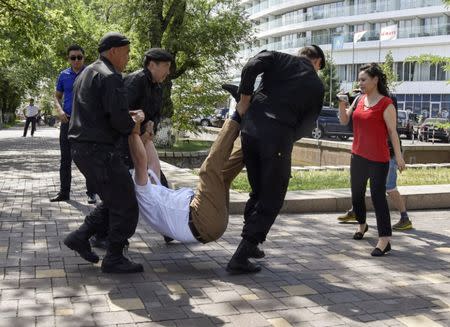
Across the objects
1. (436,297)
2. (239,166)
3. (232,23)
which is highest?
(232,23)

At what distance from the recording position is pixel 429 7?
51.9 meters

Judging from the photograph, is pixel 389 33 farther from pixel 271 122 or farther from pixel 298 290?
pixel 298 290

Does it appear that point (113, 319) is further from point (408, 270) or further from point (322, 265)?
point (408, 270)

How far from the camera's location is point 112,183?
4.61 m

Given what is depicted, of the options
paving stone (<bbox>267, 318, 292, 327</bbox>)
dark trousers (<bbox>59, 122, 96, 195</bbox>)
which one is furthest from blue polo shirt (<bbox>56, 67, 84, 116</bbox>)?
paving stone (<bbox>267, 318, 292, 327</bbox>)

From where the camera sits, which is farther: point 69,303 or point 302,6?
point 302,6

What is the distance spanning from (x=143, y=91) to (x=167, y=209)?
1.10 meters

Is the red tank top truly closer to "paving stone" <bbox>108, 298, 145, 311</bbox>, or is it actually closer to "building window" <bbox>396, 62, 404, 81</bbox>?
"paving stone" <bbox>108, 298, 145, 311</bbox>

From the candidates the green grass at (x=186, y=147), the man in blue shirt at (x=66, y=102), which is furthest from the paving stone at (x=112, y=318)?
the green grass at (x=186, y=147)

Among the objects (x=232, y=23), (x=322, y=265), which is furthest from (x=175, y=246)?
(x=232, y=23)

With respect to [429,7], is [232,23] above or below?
below

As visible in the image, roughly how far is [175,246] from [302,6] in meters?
61.5

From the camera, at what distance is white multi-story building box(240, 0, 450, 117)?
52125 mm

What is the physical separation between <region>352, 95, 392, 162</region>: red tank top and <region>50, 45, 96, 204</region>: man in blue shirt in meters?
3.50
